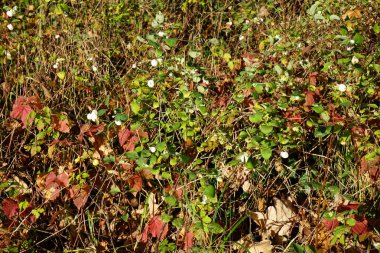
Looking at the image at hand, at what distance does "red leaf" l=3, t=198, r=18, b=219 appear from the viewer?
1776 millimetres

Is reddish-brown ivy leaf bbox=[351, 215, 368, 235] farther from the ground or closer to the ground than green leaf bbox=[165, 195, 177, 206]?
closer to the ground

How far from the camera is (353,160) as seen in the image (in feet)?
7.09

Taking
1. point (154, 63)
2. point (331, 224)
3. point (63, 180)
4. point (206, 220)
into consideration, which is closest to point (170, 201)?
point (206, 220)

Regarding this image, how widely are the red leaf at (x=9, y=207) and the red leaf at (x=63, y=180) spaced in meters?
0.21

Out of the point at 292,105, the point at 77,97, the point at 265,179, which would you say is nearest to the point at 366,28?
the point at 292,105

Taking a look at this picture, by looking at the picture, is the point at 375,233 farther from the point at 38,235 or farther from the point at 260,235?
the point at 38,235

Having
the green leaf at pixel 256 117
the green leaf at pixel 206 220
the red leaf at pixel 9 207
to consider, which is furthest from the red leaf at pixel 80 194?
the green leaf at pixel 256 117

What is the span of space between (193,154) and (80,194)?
581 millimetres

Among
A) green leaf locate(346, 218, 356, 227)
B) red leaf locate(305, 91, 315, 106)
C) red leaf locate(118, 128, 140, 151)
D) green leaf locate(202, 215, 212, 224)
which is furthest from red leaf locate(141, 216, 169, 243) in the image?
red leaf locate(305, 91, 315, 106)

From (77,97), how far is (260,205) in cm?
128

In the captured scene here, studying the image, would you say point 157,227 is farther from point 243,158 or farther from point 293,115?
point 293,115

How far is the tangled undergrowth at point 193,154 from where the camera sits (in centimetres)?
177

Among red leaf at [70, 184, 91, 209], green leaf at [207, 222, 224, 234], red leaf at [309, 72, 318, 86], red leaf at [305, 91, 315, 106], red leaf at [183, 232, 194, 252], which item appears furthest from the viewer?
red leaf at [309, 72, 318, 86]

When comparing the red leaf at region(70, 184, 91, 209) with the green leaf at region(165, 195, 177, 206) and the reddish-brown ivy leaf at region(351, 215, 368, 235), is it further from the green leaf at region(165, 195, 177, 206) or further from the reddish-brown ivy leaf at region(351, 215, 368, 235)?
the reddish-brown ivy leaf at region(351, 215, 368, 235)
